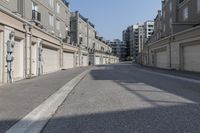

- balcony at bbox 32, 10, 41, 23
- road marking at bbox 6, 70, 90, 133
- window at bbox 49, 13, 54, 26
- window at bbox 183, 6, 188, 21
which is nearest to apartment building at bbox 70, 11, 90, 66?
window at bbox 49, 13, 54, 26

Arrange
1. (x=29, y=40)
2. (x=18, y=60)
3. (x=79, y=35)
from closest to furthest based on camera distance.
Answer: (x=18, y=60)
(x=29, y=40)
(x=79, y=35)

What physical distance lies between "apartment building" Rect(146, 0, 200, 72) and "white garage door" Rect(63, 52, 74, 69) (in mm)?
14241

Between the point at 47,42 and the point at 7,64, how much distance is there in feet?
52.2

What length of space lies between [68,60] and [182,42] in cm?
2365

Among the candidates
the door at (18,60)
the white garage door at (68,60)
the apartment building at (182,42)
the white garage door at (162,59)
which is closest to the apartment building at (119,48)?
the white garage door at (68,60)

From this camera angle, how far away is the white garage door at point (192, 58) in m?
30.6

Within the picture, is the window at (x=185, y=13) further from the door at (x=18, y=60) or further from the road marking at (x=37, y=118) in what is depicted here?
the road marking at (x=37, y=118)

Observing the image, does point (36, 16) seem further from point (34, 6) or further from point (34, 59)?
point (34, 59)

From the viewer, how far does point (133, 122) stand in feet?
23.4

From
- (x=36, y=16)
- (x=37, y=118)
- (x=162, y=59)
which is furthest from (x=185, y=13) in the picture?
(x=37, y=118)

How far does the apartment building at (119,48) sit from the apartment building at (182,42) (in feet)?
425

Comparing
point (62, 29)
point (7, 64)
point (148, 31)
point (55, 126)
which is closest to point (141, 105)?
point (55, 126)

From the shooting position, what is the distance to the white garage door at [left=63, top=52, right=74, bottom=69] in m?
50.5

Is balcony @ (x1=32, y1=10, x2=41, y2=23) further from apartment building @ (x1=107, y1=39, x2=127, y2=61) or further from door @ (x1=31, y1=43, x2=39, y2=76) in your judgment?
apartment building @ (x1=107, y1=39, x2=127, y2=61)
